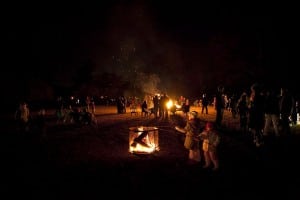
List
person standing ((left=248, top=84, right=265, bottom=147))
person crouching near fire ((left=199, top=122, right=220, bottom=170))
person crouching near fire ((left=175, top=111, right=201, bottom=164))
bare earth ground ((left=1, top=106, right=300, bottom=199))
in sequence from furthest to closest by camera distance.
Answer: person standing ((left=248, top=84, right=265, bottom=147)), person crouching near fire ((left=175, top=111, right=201, bottom=164)), person crouching near fire ((left=199, top=122, right=220, bottom=170)), bare earth ground ((left=1, top=106, right=300, bottom=199))

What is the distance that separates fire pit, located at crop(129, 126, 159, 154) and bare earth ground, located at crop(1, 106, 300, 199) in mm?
245

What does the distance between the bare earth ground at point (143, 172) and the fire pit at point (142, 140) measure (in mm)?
245

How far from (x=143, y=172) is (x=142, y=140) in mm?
2084

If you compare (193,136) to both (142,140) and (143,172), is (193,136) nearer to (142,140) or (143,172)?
(143,172)

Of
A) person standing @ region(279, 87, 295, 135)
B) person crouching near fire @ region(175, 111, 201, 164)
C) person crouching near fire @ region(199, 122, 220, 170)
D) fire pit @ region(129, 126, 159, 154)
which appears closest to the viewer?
person crouching near fire @ region(199, 122, 220, 170)

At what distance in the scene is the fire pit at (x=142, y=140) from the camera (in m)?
10.5

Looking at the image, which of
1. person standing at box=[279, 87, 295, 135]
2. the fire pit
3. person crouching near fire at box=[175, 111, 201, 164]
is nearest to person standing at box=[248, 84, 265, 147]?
person standing at box=[279, 87, 295, 135]

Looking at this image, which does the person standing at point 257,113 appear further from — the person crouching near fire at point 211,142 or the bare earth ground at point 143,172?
the person crouching near fire at point 211,142

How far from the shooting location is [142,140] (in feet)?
35.0

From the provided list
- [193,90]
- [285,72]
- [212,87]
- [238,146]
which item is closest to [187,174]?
[238,146]

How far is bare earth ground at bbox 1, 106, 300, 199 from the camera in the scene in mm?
7148

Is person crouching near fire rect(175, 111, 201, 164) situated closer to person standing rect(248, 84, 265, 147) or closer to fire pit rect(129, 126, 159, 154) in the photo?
fire pit rect(129, 126, 159, 154)

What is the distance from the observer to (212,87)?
5319 cm

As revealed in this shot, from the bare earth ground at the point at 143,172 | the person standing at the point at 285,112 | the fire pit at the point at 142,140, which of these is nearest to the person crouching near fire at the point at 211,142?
the bare earth ground at the point at 143,172
